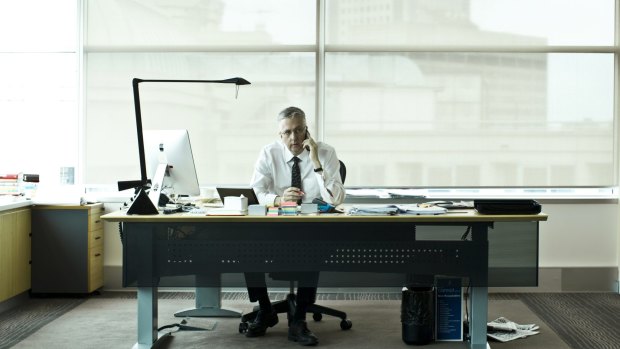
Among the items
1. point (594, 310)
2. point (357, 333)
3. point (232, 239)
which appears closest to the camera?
point (232, 239)

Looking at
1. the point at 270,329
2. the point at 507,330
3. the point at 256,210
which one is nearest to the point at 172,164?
the point at 256,210

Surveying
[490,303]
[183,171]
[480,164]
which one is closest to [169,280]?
[183,171]

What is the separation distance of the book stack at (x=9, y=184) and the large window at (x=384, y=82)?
64 cm

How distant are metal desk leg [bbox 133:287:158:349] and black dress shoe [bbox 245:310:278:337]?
0.61 meters

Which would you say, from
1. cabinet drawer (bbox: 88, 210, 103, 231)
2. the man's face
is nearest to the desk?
the man's face

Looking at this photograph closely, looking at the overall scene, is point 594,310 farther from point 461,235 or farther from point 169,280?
point 169,280

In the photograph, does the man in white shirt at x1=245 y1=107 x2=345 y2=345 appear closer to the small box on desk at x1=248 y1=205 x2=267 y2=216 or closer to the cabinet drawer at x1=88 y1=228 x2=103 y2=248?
the small box on desk at x1=248 y1=205 x2=267 y2=216

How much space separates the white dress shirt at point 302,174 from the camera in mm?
4508

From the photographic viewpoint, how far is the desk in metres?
3.82

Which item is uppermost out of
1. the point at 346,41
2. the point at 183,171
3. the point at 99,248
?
the point at 346,41

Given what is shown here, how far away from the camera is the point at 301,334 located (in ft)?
13.3

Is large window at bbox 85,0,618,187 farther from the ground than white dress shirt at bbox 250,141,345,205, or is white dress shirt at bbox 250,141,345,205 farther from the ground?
large window at bbox 85,0,618,187

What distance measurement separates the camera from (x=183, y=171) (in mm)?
4070

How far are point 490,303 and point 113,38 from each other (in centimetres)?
371
